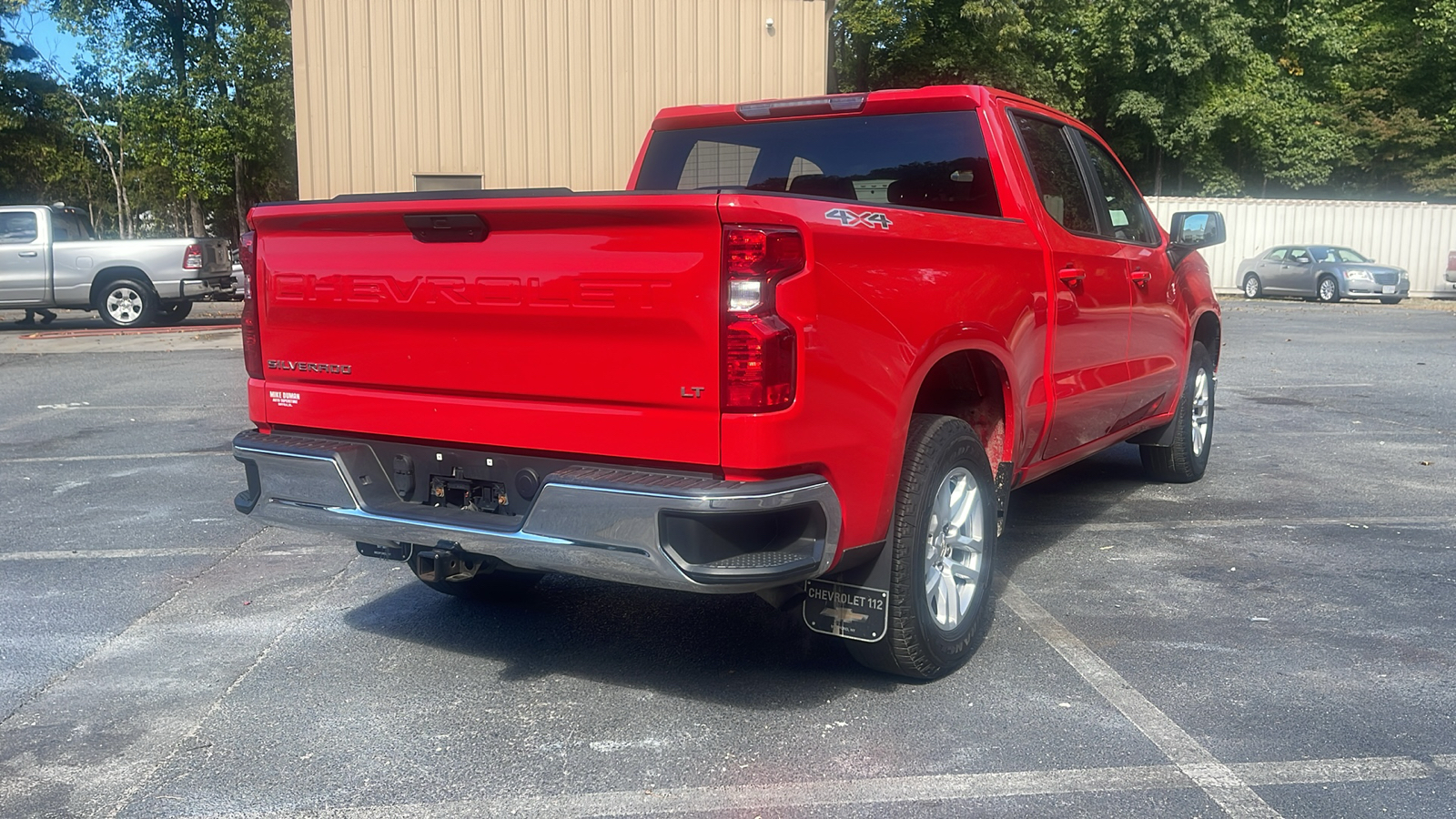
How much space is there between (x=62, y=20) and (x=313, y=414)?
121 ft

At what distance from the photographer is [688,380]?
327 cm

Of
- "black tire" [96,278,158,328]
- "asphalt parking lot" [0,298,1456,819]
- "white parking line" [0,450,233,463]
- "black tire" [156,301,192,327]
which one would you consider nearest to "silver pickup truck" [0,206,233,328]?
"black tire" [96,278,158,328]

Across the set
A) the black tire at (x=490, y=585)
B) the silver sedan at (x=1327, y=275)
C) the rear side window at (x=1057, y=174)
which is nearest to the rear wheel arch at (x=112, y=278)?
the black tire at (x=490, y=585)

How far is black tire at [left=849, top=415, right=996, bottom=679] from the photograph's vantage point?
3.74m

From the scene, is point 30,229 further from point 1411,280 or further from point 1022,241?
point 1411,280

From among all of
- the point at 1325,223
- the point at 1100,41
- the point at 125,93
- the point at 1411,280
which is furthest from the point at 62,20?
the point at 1411,280

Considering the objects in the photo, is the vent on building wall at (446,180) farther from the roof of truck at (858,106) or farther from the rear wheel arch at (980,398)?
the rear wheel arch at (980,398)

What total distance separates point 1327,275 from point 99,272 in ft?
80.0

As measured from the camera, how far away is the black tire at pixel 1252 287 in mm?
30053

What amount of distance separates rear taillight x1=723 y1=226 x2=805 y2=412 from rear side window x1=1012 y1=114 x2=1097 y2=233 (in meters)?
2.05

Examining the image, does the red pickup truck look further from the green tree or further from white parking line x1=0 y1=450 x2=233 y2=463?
the green tree

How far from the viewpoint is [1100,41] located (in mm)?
38125

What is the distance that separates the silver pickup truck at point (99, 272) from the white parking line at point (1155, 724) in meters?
16.7

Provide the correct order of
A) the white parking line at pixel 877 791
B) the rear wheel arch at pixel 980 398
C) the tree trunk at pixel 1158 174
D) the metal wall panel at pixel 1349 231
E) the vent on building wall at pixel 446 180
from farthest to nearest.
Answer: the tree trunk at pixel 1158 174, the metal wall panel at pixel 1349 231, the vent on building wall at pixel 446 180, the rear wheel arch at pixel 980 398, the white parking line at pixel 877 791
